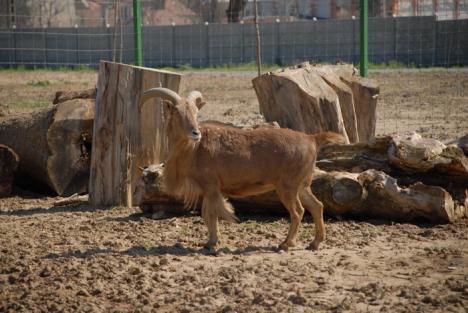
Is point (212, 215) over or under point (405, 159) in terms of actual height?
under

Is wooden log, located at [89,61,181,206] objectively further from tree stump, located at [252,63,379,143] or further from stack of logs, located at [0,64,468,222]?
tree stump, located at [252,63,379,143]

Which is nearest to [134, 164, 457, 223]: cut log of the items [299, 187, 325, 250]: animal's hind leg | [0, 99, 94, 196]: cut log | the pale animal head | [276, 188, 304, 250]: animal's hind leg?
[299, 187, 325, 250]: animal's hind leg

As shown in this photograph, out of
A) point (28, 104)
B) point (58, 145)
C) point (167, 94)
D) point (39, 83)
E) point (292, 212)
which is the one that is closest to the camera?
point (292, 212)

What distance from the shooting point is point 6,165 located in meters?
11.0

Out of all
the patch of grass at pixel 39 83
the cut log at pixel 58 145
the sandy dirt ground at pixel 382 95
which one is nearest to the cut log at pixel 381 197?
the cut log at pixel 58 145

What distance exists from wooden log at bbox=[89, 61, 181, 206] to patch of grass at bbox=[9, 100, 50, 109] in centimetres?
823

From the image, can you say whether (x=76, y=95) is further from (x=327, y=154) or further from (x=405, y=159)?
(x=405, y=159)

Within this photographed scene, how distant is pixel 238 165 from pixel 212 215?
22.1 inches

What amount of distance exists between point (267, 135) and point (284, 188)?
581 millimetres

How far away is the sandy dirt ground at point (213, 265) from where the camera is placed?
6598 mm

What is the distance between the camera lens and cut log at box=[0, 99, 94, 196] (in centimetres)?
1095

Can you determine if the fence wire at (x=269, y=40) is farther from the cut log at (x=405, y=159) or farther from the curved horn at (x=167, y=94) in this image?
the curved horn at (x=167, y=94)

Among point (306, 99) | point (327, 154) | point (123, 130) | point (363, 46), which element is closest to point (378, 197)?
point (327, 154)

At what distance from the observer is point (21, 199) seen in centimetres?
1116
